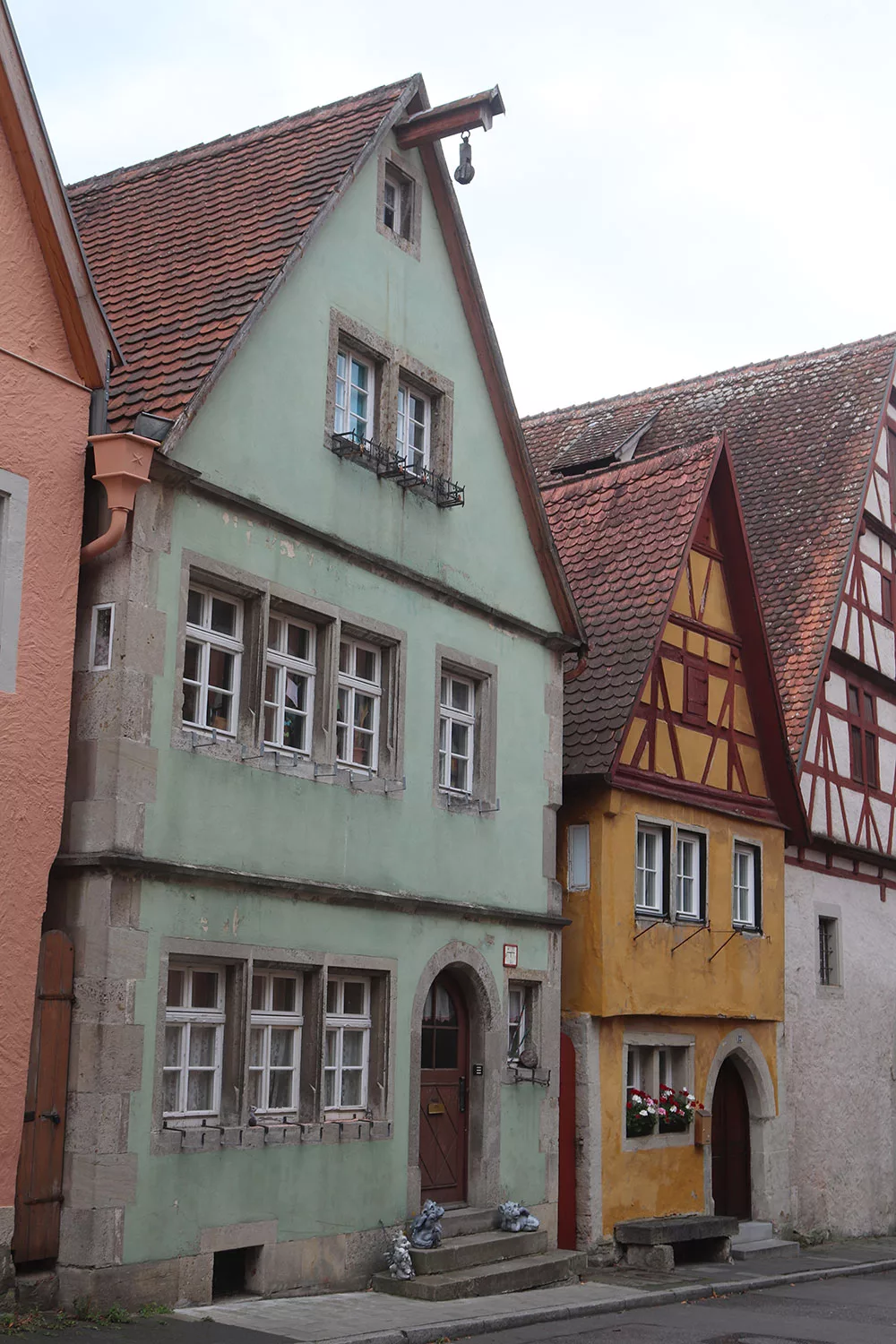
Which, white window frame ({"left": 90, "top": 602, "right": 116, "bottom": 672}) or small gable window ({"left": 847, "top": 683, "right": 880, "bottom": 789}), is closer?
white window frame ({"left": 90, "top": 602, "right": 116, "bottom": 672})

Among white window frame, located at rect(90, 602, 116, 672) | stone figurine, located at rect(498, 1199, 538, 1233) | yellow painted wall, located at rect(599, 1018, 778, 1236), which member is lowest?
stone figurine, located at rect(498, 1199, 538, 1233)

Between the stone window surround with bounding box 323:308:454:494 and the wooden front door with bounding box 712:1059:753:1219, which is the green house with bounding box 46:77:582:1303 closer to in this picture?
the stone window surround with bounding box 323:308:454:494

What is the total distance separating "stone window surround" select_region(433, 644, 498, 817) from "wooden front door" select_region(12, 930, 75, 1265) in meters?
4.61

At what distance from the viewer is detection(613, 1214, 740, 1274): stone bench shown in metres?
15.8

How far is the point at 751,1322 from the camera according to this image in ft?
42.3

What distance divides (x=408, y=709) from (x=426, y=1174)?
3.97m

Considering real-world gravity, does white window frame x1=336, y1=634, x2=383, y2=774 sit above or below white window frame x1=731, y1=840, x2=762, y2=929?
above

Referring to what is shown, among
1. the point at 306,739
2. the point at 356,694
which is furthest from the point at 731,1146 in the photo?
the point at 306,739

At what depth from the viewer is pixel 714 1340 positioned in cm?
1173

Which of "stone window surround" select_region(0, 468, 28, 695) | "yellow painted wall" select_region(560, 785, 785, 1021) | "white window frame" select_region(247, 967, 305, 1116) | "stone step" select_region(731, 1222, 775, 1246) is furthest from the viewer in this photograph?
"stone step" select_region(731, 1222, 775, 1246)

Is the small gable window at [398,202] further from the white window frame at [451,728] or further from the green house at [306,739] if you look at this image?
the white window frame at [451,728]

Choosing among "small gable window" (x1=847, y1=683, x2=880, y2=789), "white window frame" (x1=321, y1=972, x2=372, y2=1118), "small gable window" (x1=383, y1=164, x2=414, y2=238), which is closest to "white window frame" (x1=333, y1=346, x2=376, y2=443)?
"small gable window" (x1=383, y1=164, x2=414, y2=238)

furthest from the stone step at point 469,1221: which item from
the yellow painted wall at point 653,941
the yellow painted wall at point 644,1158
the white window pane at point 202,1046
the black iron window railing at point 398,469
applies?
the black iron window railing at point 398,469

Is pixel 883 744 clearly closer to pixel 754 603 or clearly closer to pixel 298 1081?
pixel 754 603
